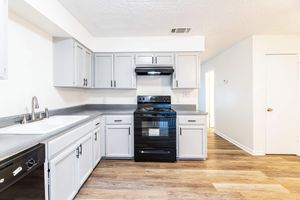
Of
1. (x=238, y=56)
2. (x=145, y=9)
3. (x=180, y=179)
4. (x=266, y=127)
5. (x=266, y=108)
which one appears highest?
(x=145, y=9)

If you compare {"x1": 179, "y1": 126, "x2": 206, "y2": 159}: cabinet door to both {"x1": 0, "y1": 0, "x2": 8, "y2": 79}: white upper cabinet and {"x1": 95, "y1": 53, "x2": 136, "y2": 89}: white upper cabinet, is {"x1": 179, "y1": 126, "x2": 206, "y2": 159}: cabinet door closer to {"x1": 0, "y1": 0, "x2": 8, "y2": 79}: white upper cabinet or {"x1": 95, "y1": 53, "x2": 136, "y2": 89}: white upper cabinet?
{"x1": 95, "y1": 53, "x2": 136, "y2": 89}: white upper cabinet

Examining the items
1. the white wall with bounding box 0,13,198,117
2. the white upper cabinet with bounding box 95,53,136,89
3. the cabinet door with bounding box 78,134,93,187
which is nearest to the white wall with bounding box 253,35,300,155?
the white upper cabinet with bounding box 95,53,136,89

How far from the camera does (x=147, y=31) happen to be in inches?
133

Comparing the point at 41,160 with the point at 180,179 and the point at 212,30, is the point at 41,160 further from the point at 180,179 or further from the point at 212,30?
the point at 212,30

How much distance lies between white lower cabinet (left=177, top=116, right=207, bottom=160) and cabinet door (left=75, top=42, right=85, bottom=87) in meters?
1.88

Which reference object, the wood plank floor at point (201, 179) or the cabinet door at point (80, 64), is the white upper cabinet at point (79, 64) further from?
the wood plank floor at point (201, 179)

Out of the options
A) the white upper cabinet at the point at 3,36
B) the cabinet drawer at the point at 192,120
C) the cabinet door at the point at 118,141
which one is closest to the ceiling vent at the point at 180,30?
the cabinet drawer at the point at 192,120

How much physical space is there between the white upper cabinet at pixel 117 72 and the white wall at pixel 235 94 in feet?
7.95

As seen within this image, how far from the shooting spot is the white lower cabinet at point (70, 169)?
159 centimetres

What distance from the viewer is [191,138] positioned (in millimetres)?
3316

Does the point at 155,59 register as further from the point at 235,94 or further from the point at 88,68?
the point at 235,94

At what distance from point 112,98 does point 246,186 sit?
2905 mm

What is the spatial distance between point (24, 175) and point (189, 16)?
2.79m

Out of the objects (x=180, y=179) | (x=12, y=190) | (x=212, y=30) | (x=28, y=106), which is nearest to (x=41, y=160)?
(x=12, y=190)
